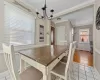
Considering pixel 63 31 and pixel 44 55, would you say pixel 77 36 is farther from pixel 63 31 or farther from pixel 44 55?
pixel 44 55

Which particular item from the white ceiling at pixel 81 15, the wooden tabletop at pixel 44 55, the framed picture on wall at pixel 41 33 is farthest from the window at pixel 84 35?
the wooden tabletop at pixel 44 55

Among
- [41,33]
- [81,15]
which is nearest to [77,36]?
[81,15]

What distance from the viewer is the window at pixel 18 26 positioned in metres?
2.21

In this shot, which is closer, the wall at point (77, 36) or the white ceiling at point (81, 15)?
the white ceiling at point (81, 15)

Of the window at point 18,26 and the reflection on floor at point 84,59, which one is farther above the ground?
the window at point 18,26

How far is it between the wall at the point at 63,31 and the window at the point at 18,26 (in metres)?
3.24

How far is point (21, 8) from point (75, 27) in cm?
728

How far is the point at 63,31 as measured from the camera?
6.15 m

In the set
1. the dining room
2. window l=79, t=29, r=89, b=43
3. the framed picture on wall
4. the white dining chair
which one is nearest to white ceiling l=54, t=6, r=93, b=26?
A: the dining room

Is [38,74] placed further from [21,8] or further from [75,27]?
[75,27]

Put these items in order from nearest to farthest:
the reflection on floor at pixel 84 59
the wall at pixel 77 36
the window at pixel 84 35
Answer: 1. the reflection on floor at pixel 84 59
2. the wall at pixel 77 36
3. the window at pixel 84 35

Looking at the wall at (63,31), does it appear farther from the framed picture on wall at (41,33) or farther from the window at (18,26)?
the window at (18,26)

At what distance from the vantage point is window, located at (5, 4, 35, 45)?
2209 mm

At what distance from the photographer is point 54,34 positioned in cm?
671
